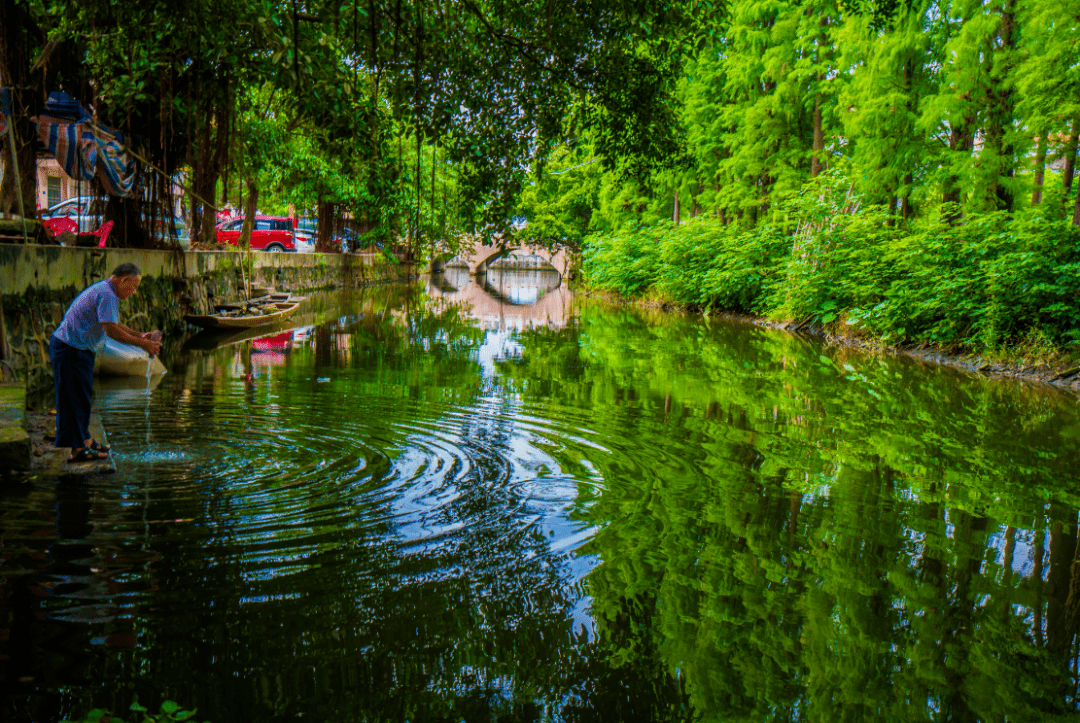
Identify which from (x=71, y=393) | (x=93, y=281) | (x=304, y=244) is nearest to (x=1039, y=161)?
(x=93, y=281)

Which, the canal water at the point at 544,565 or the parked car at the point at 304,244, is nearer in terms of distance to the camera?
the canal water at the point at 544,565

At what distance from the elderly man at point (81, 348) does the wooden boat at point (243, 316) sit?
1130 cm

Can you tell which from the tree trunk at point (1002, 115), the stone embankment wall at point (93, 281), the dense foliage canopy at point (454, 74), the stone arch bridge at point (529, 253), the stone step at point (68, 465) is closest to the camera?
the stone step at point (68, 465)

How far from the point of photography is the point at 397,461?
7.30 meters

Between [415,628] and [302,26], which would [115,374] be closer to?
[302,26]

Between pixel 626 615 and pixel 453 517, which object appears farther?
pixel 453 517

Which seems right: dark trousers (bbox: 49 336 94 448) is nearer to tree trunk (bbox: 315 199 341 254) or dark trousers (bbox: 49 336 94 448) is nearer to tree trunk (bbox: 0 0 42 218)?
tree trunk (bbox: 0 0 42 218)

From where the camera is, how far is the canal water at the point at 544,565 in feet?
11.9

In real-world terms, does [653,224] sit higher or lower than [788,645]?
higher

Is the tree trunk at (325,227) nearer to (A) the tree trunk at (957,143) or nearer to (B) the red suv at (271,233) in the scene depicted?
(B) the red suv at (271,233)

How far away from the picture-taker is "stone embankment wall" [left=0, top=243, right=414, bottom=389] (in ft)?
34.7

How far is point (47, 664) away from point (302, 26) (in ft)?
16.9

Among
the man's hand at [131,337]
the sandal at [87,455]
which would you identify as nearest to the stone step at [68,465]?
the sandal at [87,455]

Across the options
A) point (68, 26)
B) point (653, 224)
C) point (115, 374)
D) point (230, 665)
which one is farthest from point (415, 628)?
point (653, 224)
